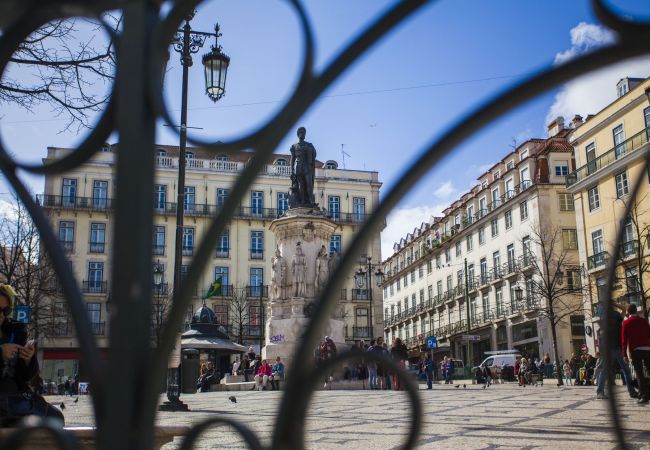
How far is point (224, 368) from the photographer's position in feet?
165

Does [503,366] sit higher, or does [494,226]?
[494,226]

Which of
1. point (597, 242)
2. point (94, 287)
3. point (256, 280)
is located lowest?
point (94, 287)

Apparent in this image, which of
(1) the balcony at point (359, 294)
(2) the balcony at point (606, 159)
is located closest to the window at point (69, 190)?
(1) the balcony at point (359, 294)

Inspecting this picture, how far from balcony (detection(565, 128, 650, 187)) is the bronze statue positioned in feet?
55.7

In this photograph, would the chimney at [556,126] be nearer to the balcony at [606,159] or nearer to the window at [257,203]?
the balcony at [606,159]

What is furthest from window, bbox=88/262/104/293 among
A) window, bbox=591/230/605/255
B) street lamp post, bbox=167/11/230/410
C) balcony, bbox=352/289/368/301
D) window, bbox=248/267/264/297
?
street lamp post, bbox=167/11/230/410

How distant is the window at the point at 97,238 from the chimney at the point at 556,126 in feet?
124

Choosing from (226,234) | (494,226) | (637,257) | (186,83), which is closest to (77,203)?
(226,234)

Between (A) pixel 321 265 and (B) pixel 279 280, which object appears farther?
(B) pixel 279 280

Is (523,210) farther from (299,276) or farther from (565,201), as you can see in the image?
(299,276)

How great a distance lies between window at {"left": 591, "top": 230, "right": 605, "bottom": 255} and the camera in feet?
126

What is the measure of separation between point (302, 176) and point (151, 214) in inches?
942

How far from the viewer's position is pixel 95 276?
5550cm

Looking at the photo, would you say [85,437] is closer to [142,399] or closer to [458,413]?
[142,399]
